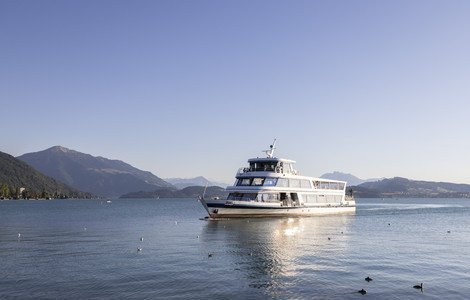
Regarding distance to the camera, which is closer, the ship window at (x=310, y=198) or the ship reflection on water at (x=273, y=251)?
the ship reflection on water at (x=273, y=251)

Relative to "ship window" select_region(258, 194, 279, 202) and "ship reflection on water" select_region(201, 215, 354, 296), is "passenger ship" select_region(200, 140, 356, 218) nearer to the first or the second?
"ship window" select_region(258, 194, 279, 202)

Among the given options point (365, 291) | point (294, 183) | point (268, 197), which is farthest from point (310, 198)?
point (365, 291)

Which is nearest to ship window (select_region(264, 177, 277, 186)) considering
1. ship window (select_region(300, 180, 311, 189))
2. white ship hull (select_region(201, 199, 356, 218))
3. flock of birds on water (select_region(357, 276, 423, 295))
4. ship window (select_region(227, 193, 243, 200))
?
white ship hull (select_region(201, 199, 356, 218))

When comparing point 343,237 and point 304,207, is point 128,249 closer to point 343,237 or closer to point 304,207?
point 343,237

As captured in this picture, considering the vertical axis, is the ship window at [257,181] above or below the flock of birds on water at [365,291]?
above

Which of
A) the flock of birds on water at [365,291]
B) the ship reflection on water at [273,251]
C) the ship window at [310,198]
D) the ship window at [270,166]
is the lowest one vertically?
the flock of birds on water at [365,291]

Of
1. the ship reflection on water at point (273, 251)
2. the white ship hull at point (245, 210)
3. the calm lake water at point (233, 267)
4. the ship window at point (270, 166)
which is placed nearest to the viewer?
the calm lake water at point (233, 267)

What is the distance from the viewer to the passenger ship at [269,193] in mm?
72375

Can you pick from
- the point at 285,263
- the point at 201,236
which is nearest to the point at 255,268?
the point at 285,263

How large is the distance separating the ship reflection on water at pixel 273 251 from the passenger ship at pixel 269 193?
5.51 m

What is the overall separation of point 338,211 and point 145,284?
78537mm

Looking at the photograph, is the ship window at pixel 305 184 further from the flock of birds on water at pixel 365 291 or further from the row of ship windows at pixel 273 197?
the flock of birds on water at pixel 365 291

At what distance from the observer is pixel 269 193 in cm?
7638

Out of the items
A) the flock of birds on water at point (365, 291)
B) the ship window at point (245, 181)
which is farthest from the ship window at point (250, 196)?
the flock of birds on water at point (365, 291)
